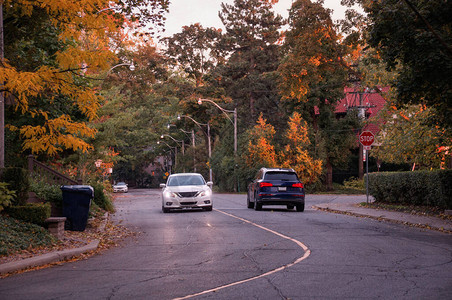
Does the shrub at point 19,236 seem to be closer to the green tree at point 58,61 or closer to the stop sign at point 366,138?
the green tree at point 58,61

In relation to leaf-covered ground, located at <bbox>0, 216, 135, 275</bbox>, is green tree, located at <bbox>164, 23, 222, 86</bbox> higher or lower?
higher

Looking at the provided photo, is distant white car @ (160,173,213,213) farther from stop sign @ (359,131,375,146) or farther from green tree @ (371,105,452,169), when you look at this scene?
green tree @ (371,105,452,169)

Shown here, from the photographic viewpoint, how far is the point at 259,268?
363 inches

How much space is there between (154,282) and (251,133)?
4534cm

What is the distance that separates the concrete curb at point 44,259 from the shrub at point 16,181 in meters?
2.06

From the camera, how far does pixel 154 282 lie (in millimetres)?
8133

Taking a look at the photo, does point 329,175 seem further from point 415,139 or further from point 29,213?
point 29,213

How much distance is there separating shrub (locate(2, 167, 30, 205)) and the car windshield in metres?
12.0

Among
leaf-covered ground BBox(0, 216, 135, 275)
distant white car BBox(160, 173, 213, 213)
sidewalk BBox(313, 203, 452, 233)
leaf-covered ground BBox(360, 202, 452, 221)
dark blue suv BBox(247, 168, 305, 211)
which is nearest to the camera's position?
leaf-covered ground BBox(0, 216, 135, 275)

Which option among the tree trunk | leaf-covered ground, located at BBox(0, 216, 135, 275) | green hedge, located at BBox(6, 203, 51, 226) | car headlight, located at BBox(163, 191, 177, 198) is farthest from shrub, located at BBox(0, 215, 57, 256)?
the tree trunk

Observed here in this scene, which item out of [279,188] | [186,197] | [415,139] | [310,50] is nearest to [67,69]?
[186,197]

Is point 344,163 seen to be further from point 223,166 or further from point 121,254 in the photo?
point 121,254

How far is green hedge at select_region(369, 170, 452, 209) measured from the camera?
2025 centimetres

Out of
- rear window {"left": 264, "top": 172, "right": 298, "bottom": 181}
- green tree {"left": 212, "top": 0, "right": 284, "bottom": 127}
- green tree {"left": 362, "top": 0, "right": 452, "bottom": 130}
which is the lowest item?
rear window {"left": 264, "top": 172, "right": 298, "bottom": 181}
